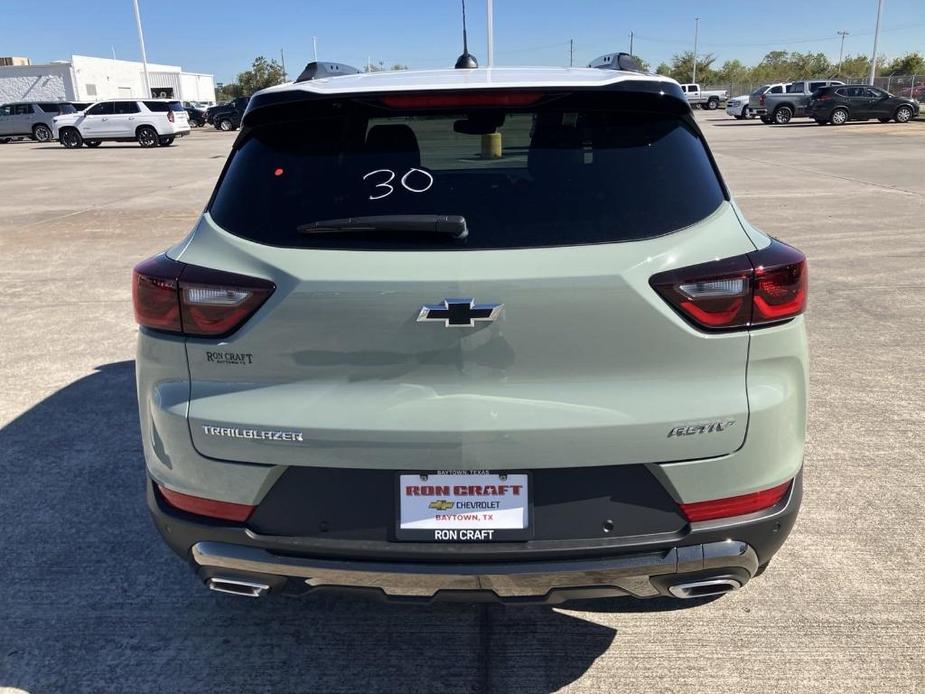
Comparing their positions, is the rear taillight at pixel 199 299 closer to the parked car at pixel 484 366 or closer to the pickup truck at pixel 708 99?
the parked car at pixel 484 366

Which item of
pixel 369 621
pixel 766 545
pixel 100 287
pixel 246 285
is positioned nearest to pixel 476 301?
pixel 246 285

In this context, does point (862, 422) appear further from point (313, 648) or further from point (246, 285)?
point (246, 285)

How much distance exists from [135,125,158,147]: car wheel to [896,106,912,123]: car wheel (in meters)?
33.4

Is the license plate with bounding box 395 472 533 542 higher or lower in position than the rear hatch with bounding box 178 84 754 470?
lower

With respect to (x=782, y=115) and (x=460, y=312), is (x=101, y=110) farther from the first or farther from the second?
(x=460, y=312)

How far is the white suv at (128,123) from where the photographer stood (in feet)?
106

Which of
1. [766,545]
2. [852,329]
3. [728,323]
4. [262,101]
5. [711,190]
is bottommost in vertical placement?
[852,329]

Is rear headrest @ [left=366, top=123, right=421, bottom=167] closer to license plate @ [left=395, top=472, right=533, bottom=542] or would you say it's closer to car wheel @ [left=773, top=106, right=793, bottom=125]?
license plate @ [left=395, top=472, right=533, bottom=542]

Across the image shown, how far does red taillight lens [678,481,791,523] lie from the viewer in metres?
2.08

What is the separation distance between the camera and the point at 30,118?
1486 inches

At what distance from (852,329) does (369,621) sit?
15.8ft

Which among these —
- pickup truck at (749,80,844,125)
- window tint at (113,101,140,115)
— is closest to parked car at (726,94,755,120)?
pickup truck at (749,80,844,125)

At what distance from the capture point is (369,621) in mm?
2781

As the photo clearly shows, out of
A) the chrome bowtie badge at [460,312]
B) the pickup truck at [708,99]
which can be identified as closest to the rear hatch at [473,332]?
the chrome bowtie badge at [460,312]
